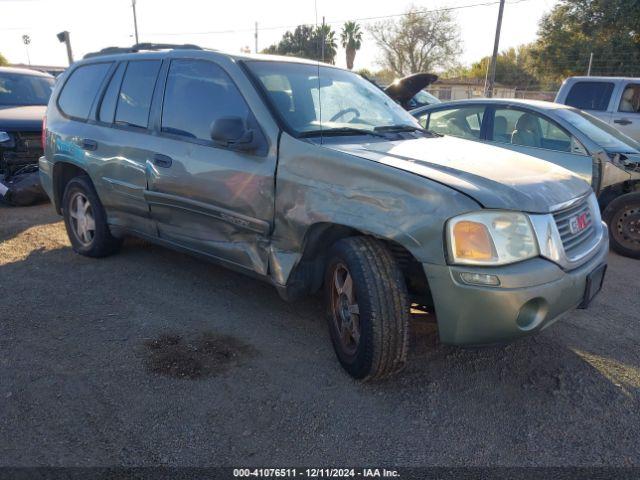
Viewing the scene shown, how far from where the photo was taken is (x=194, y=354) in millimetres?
3275

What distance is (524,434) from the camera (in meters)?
2.57

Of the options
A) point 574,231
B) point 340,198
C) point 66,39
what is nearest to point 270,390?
point 340,198

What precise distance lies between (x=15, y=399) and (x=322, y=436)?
1612mm

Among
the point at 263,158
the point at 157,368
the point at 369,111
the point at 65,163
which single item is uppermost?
the point at 369,111

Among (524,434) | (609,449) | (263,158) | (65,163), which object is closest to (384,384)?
(524,434)

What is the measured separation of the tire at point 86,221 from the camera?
475 cm

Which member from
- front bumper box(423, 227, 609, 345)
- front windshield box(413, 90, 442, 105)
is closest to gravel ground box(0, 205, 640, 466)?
front bumper box(423, 227, 609, 345)

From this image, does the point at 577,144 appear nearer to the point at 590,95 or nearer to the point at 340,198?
the point at 340,198

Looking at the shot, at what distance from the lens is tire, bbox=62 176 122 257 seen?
187 inches

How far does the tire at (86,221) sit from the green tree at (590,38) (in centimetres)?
2599

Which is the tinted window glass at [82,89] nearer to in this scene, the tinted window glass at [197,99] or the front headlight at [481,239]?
the tinted window glass at [197,99]

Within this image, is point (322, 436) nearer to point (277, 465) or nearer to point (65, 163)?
point (277, 465)

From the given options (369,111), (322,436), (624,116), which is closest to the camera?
(322,436)

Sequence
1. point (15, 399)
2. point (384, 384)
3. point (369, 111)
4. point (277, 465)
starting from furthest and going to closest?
1. point (369, 111)
2. point (384, 384)
3. point (15, 399)
4. point (277, 465)
